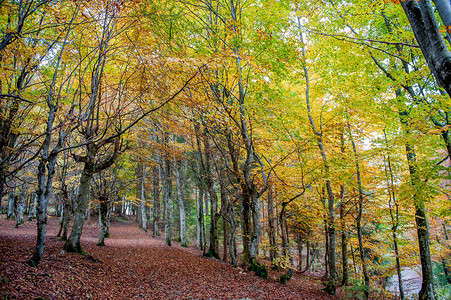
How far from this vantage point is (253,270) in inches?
320

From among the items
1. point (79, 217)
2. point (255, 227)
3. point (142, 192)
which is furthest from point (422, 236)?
point (142, 192)

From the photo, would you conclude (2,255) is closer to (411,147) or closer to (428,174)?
(428,174)

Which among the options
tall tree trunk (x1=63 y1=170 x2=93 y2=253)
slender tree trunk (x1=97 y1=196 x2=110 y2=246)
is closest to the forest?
tall tree trunk (x1=63 y1=170 x2=93 y2=253)

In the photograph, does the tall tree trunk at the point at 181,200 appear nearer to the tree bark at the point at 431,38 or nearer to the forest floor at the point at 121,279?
the forest floor at the point at 121,279

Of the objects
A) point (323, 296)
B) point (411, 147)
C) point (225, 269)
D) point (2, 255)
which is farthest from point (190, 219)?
point (411, 147)

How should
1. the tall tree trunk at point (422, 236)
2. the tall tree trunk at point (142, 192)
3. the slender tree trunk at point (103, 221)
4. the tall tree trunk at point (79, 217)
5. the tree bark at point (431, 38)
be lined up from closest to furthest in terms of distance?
the tree bark at point (431, 38), the tall tree trunk at point (422, 236), the tall tree trunk at point (79, 217), the slender tree trunk at point (103, 221), the tall tree trunk at point (142, 192)

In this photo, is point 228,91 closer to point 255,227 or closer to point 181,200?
point 255,227

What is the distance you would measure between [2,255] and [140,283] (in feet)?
11.2

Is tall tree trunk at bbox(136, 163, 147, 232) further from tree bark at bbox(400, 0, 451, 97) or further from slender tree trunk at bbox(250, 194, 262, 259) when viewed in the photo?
tree bark at bbox(400, 0, 451, 97)

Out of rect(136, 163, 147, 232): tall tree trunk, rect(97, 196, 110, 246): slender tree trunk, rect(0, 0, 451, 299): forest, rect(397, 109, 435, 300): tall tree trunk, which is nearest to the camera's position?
rect(0, 0, 451, 299): forest

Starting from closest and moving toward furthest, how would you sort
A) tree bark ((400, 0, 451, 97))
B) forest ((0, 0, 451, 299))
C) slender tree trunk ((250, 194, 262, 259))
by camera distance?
tree bark ((400, 0, 451, 97)), forest ((0, 0, 451, 299)), slender tree trunk ((250, 194, 262, 259))

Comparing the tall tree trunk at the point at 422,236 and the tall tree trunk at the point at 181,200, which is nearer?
the tall tree trunk at the point at 422,236

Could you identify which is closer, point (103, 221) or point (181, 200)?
point (103, 221)

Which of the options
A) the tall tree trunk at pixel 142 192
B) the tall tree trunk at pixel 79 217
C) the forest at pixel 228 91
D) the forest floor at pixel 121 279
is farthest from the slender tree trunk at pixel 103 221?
the tall tree trunk at pixel 142 192
